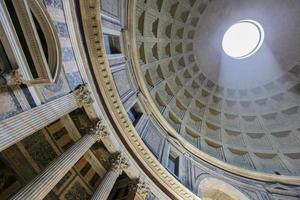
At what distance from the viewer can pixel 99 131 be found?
8633mm

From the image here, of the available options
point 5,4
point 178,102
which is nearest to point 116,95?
point 5,4

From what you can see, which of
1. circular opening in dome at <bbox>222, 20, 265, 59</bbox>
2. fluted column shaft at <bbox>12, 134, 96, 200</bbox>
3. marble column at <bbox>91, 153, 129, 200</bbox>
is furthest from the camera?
circular opening in dome at <bbox>222, 20, 265, 59</bbox>

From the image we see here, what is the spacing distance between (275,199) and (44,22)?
1583cm

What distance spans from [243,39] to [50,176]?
81.0ft

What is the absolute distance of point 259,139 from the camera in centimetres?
1905

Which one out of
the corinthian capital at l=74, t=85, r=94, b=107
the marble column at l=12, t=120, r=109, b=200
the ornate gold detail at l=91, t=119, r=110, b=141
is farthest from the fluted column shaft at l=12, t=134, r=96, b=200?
the corinthian capital at l=74, t=85, r=94, b=107

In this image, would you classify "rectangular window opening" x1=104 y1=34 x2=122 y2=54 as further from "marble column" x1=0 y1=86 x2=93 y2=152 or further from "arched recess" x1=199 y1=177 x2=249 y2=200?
"arched recess" x1=199 y1=177 x2=249 y2=200

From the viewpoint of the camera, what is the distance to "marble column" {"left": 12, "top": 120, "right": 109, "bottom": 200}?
5.24m

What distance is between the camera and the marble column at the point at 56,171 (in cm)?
524

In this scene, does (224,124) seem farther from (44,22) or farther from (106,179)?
(44,22)

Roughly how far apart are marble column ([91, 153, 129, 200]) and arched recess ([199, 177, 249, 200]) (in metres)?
6.72

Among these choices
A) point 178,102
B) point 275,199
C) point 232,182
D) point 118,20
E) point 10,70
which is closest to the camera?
point 10,70

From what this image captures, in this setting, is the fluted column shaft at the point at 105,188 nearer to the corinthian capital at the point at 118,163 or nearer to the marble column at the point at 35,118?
the corinthian capital at the point at 118,163

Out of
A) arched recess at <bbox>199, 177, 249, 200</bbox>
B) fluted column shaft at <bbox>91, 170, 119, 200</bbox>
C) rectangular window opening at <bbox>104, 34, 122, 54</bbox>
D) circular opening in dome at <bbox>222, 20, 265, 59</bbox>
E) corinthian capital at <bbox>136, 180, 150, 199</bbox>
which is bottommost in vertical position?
arched recess at <bbox>199, 177, 249, 200</bbox>
